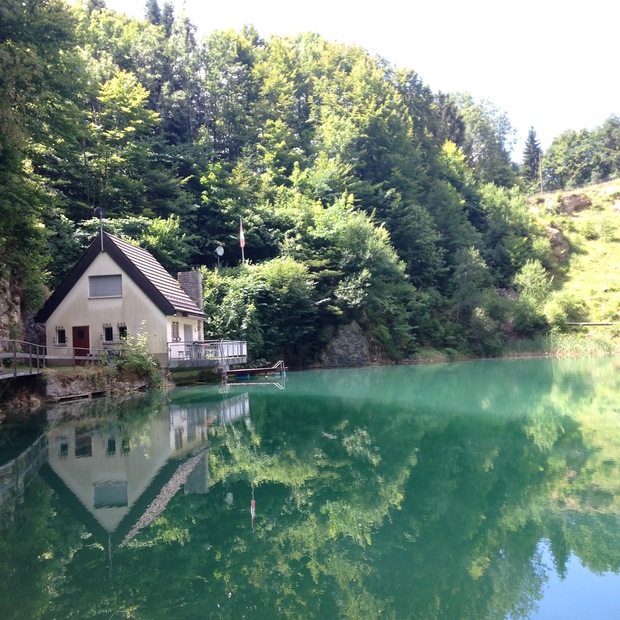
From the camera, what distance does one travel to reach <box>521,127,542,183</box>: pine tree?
3630 inches

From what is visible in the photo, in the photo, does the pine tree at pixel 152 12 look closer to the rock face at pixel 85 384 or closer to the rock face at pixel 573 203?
the rock face at pixel 573 203

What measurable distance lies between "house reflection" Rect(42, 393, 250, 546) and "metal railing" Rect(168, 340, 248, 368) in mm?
10965

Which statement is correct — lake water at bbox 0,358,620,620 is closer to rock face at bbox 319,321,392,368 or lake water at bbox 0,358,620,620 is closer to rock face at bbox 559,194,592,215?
rock face at bbox 319,321,392,368

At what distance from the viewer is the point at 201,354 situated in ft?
92.7

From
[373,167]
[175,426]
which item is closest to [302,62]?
[373,167]

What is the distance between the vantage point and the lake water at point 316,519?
5.06 metres

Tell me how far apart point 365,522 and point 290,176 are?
151 ft

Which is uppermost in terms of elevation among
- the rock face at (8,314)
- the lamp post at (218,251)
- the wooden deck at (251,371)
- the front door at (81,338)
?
the lamp post at (218,251)

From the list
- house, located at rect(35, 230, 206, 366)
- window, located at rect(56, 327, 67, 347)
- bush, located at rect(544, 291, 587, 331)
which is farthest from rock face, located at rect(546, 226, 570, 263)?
window, located at rect(56, 327, 67, 347)

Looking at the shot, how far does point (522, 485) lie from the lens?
8.29m

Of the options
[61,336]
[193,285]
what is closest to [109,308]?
[61,336]

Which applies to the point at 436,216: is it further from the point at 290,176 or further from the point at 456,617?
the point at 456,617

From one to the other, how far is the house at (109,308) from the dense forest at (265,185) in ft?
5.82

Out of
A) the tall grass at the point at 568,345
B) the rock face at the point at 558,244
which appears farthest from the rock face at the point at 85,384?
the rock face at the point at 558,244
